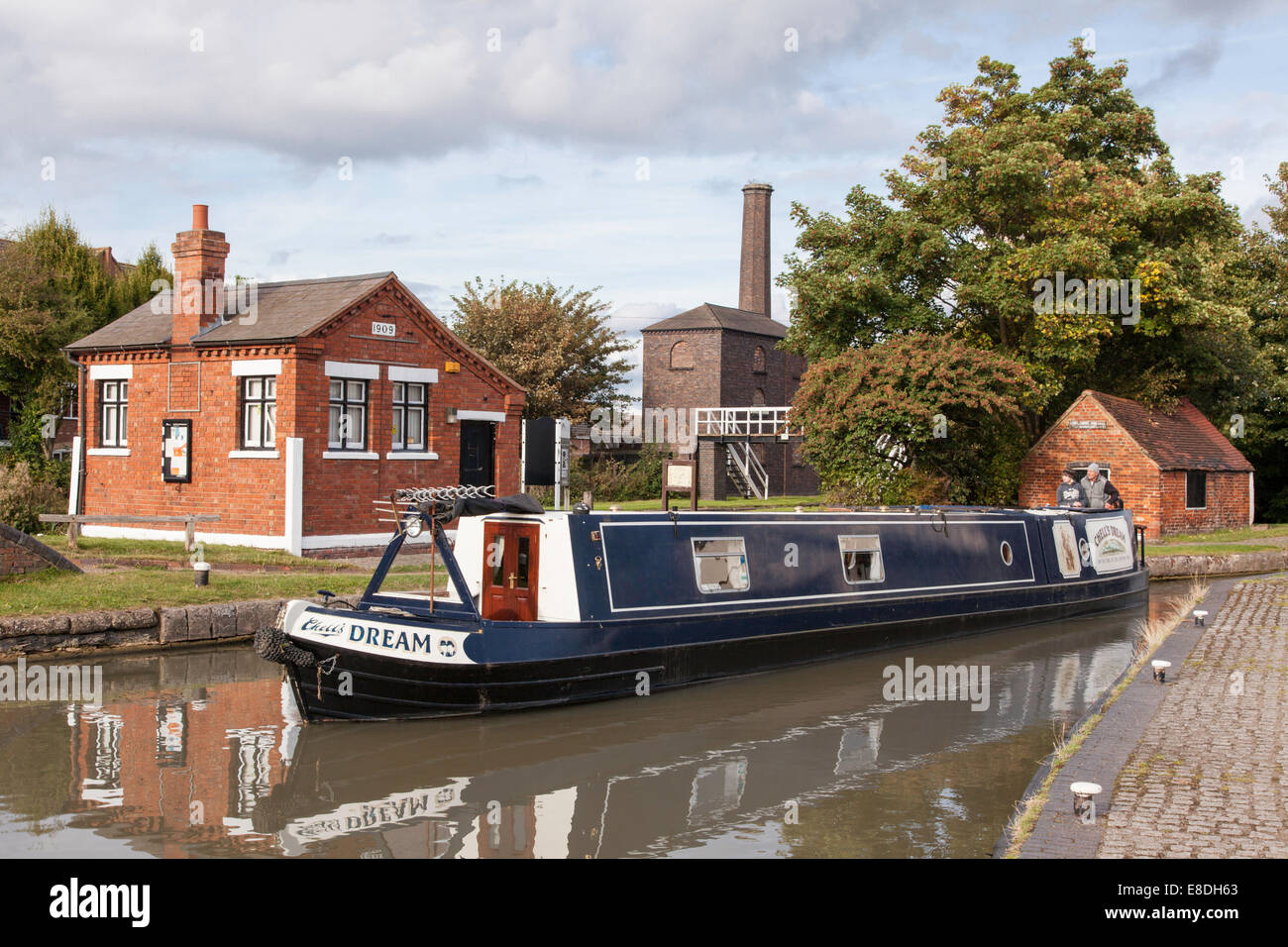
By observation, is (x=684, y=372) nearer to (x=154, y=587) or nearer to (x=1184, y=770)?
(x=154, y=587)

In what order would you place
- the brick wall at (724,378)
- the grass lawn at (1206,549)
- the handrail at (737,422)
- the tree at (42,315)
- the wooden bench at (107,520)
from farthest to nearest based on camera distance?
the brick wall at (724,378), the handrail at (737,422), the tree at (42,315), the grass lawn at (1206,549), the wooden bench at (107,520)

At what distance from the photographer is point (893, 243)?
2650cm

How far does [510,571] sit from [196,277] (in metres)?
11.2

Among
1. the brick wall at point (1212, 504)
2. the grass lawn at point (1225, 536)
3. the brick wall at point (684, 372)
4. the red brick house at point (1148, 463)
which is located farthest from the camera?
the brick wall at point (684, 372)

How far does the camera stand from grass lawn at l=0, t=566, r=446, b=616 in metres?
11.7

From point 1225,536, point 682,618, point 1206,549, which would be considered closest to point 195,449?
point 682,618

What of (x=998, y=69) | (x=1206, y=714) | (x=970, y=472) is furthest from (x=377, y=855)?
A: (x=998, y=69)

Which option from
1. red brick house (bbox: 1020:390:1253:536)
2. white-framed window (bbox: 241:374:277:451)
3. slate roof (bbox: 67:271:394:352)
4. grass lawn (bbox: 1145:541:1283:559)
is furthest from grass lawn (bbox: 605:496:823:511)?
white-framed window (bbox: 241:374:277:451)

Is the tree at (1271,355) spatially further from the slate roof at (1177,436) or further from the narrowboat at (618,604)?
the narrowboat at (618,604)

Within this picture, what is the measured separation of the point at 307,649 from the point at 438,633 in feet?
3.37

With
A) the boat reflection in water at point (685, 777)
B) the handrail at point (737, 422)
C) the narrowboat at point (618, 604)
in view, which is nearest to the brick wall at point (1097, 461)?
the narrowboat at point (618, 604)

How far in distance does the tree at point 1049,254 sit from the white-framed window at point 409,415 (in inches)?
420

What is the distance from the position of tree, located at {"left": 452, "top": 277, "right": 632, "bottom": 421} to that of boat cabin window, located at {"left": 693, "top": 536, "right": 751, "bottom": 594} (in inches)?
890

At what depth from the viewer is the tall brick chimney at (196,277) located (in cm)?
1894
